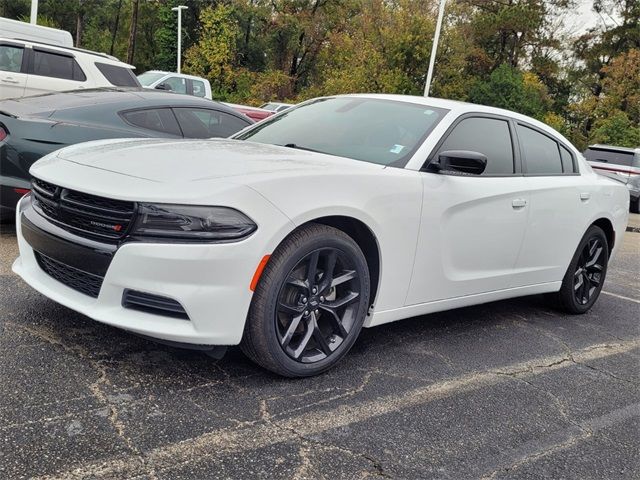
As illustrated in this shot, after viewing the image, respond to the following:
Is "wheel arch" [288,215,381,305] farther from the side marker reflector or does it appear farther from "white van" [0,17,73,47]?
"white van" [0,17,73,47]

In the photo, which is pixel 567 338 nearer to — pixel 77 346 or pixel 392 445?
pixel 392 445

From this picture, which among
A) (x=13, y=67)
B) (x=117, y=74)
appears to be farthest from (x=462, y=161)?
(x=13, y=67)

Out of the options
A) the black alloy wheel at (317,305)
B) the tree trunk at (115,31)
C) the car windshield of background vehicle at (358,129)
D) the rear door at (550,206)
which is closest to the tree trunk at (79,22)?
the tree trunk at (115,31)

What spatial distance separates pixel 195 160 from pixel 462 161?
149cm

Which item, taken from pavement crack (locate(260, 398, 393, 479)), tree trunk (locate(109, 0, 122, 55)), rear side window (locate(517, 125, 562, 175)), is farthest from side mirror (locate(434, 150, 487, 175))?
tree trunk (locate(109, 0, 122, 55))

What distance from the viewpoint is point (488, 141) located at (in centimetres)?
414

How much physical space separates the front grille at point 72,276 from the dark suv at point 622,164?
14595 millimetres

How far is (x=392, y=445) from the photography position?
2.57m

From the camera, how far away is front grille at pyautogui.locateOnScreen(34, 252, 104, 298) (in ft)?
9.13

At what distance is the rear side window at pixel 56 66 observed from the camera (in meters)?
9.31

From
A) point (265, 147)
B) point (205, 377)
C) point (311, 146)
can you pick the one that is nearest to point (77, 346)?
point (205, 377)

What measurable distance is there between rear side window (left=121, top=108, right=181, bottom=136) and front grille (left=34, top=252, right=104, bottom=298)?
8.86 ft

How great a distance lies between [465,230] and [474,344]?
82cm

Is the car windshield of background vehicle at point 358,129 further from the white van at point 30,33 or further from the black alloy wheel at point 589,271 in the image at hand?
the white van at point 30,33
